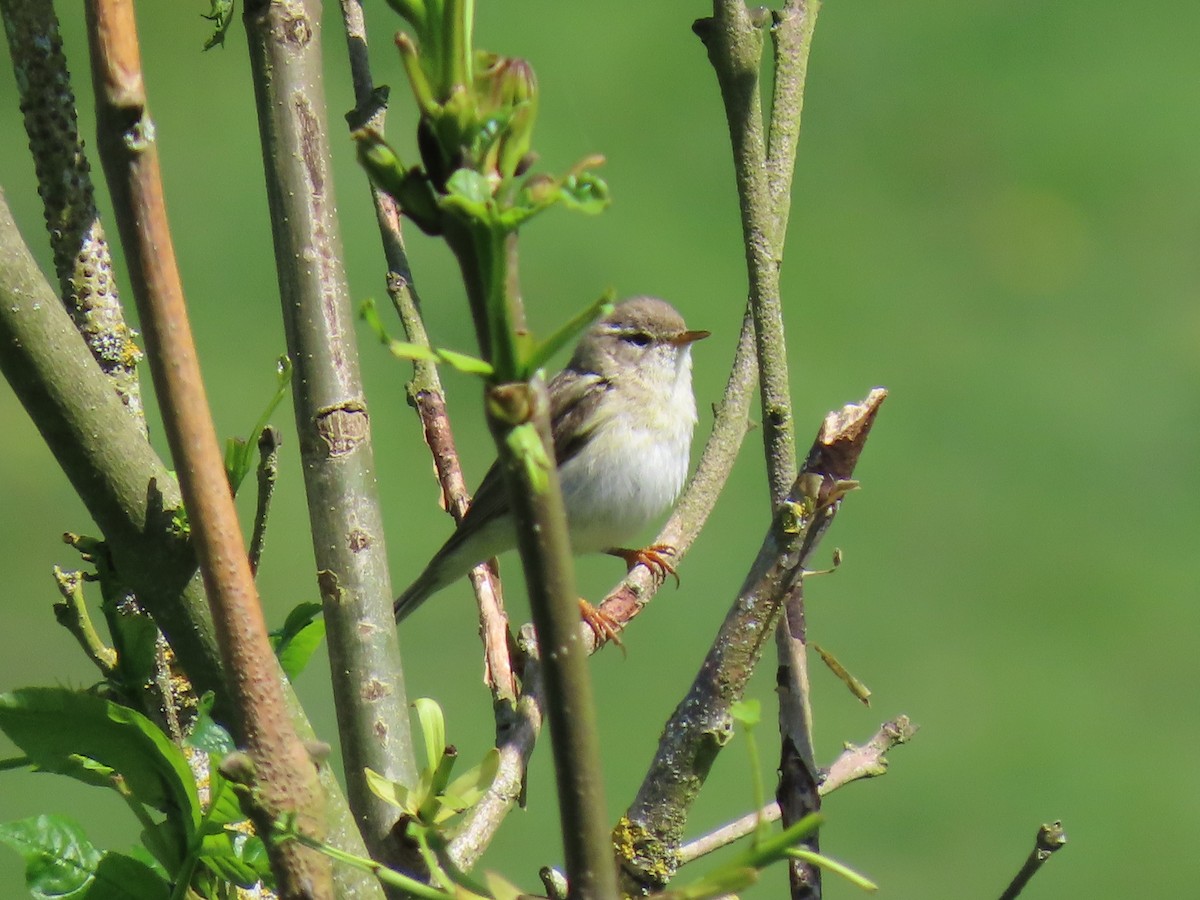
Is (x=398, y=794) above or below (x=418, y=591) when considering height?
below

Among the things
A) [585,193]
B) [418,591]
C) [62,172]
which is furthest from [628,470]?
[585,193]

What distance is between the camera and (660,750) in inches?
41.1

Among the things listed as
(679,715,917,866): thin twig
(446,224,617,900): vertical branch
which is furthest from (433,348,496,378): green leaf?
(679,715,917,866): thin twig

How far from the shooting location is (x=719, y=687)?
3.32 feet

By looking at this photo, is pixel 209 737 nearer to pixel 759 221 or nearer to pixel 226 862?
pixel 226 862

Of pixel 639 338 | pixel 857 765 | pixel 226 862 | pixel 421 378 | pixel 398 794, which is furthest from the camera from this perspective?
pixel 639 338

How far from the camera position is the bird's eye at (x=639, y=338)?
16.0 ft

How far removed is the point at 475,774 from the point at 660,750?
0.58ft

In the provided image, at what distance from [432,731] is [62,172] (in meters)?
0.83

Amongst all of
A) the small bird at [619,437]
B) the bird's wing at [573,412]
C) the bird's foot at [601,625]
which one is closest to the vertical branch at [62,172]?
the bird's foot at [601,625]

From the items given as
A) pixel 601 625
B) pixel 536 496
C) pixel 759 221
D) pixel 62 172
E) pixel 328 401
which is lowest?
pixel 536 496

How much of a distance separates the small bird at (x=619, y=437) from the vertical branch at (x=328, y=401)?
9.08ft

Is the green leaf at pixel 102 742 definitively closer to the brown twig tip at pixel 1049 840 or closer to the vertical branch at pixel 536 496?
the vertical branch at pixel 536 496

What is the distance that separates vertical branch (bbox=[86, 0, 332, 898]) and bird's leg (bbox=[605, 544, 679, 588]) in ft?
6.13
